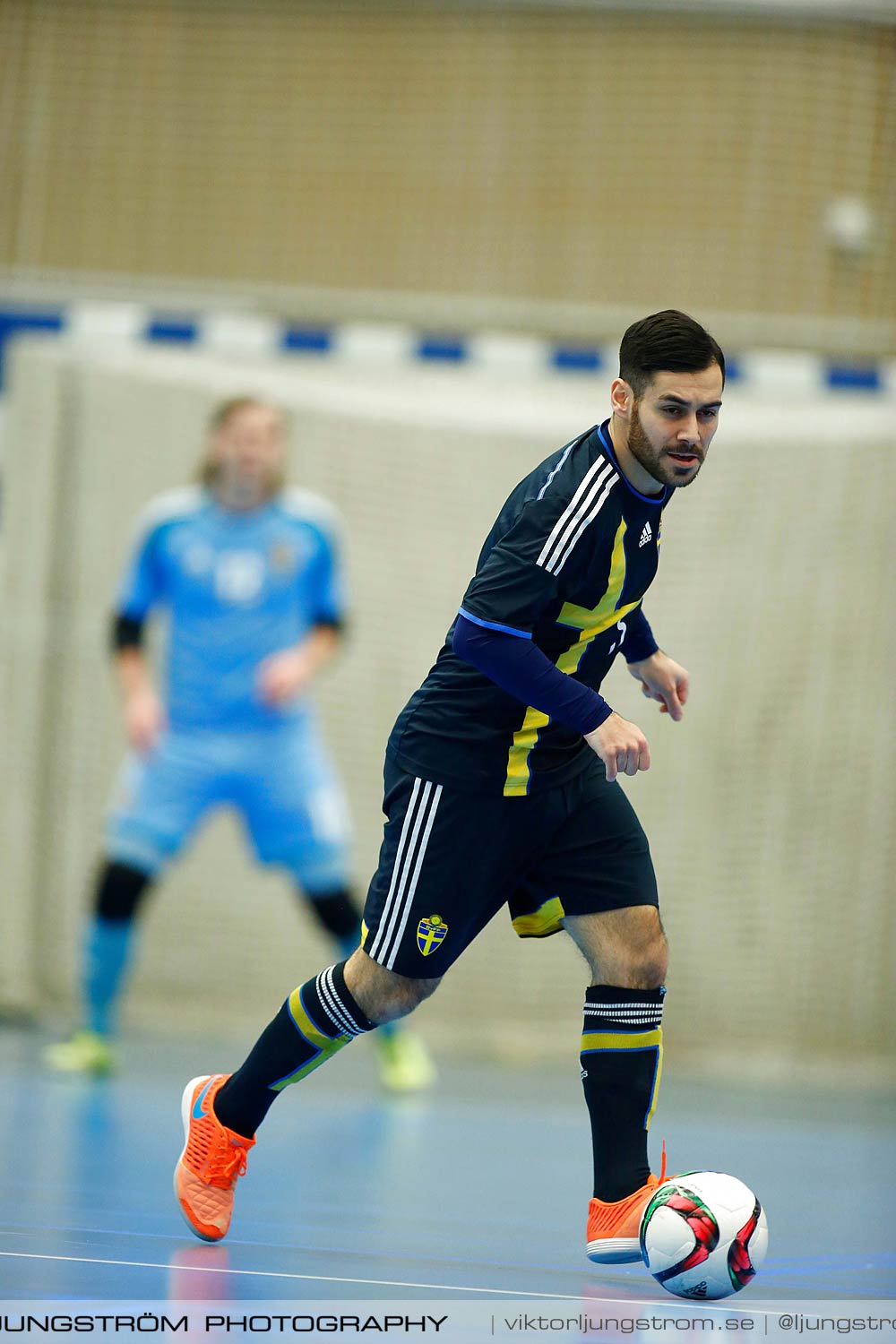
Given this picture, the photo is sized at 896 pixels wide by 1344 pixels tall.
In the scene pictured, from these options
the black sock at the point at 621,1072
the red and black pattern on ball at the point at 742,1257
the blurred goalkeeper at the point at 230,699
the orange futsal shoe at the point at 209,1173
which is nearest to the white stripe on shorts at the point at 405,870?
the black sock at the point at 621,1072

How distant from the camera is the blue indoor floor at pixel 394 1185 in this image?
3064 mm

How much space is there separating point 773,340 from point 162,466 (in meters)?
2.82

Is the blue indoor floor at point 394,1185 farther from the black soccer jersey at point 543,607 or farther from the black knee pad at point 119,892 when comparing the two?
the black soccer jersey at point 543,607

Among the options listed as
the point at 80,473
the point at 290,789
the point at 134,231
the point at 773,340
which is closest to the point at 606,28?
the point at 773,340

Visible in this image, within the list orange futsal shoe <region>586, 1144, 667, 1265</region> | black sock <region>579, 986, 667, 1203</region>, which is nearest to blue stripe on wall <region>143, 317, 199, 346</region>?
black sock <region>579, 986, 667, 1203</region>

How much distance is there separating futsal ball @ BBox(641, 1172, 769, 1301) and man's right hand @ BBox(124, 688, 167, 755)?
3.45 metres

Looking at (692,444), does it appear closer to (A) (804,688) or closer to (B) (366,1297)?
(B) (366,1297)

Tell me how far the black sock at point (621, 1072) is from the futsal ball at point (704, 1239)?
0.74 ft

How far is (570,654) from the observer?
3.21 m

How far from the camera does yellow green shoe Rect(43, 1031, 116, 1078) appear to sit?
19.2 ft

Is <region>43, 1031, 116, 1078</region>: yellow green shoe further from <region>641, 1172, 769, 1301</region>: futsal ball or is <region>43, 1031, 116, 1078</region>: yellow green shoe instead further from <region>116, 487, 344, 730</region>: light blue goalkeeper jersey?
<region>641, 1172, 769, 1301</region>: futsal ball

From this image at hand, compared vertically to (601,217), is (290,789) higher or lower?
lower

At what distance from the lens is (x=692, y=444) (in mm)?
3029

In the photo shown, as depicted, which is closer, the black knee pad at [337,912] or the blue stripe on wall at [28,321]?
the black knee pad at [337,912]
